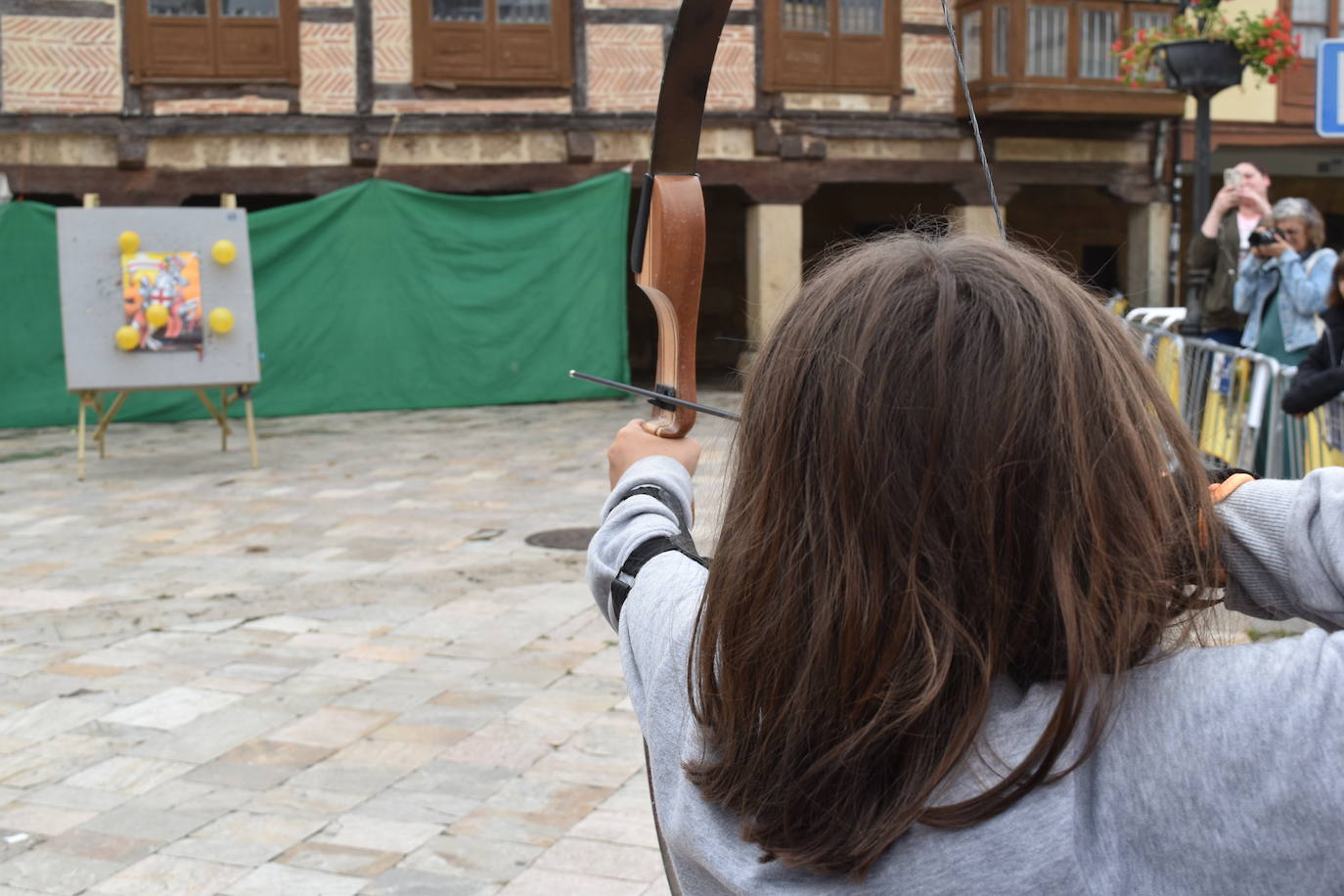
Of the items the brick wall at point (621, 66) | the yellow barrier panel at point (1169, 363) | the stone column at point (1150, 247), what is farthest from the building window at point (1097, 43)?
the yellow barrier panel at point (1169, 363)

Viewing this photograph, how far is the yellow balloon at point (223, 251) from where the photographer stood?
9.12m

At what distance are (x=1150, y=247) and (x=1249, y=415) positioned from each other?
9.39m

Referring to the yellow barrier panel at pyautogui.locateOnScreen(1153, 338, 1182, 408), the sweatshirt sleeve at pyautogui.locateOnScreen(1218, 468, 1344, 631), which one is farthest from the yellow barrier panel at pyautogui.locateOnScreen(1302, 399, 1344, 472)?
the sweatshirt sleeve at pyautogui.locateOnScreen(1218, 468, 1344, 631)

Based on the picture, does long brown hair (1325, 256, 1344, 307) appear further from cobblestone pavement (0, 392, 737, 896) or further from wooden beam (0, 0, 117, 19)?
wooden beam (0, 0, 117, 19)

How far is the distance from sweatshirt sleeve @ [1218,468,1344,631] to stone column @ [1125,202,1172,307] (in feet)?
45.6

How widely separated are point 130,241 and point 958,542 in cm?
893

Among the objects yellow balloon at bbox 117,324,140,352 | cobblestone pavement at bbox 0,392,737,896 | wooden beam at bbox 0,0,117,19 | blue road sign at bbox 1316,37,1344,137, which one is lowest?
cobblestone pavement at bbox 0,392,737,896

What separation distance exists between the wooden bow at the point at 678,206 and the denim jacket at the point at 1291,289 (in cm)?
457

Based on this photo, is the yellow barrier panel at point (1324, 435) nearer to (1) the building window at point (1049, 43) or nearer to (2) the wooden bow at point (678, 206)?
(2) the wooden bow at point (678, 206)

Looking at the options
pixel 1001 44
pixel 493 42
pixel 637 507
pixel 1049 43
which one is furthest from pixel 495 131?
pixel 637 507

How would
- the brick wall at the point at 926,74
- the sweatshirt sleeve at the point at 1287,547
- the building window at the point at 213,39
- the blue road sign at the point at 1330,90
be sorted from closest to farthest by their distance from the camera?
the sweatshirt sleeve at the point at 1287,547 → the blue road sign at the point at 1330,90 → the building window at the point at 213,39 → the brick wall at the point at 926,74

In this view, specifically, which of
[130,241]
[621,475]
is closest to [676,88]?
[621,475]

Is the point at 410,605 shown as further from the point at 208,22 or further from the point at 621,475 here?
the point at 208,22

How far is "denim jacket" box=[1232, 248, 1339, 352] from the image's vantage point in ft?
18.6
